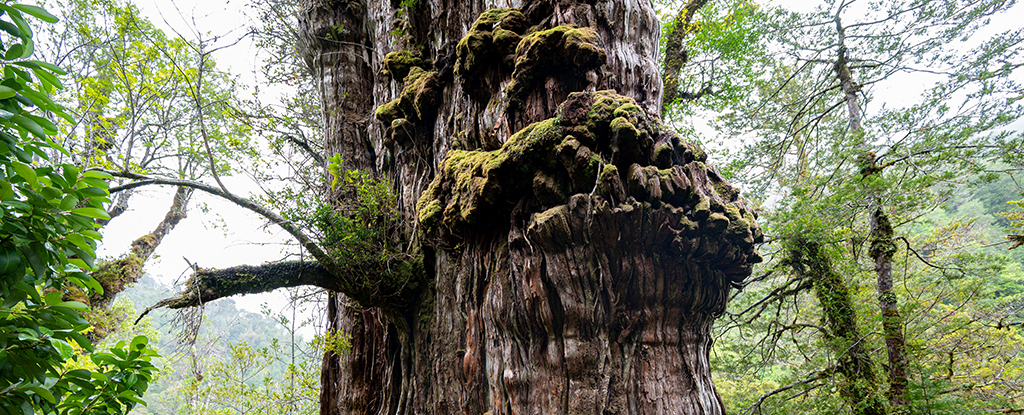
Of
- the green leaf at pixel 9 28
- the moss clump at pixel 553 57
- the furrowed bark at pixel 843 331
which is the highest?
the moss clump at pixel 553 57

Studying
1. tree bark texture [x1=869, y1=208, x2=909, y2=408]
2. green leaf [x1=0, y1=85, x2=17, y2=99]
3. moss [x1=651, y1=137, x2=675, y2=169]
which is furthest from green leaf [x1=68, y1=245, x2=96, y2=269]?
tree bark texture [x1=869, y1=208, x2=909, y2=408]

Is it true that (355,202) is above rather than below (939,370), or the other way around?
above

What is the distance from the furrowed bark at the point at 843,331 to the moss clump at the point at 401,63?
4800 mm

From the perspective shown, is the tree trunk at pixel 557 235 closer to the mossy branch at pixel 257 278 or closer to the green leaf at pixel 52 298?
the mossy branch at pixel 257 278

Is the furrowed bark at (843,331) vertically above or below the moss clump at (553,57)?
below

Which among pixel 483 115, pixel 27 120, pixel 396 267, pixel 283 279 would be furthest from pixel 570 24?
pixel 283 279

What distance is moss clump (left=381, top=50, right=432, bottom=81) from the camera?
365 cm

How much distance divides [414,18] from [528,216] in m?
2.70

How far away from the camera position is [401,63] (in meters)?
3.65

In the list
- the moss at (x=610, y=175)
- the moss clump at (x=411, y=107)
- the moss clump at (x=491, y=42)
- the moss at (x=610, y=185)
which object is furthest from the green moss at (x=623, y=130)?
the moss clump at (x=411, y=107)

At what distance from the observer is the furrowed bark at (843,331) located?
4316 mm

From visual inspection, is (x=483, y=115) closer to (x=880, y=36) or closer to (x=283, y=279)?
(x=283, y=279)

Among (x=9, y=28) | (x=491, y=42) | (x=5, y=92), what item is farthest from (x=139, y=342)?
(x=491, y=42)

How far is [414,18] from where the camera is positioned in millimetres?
3902
